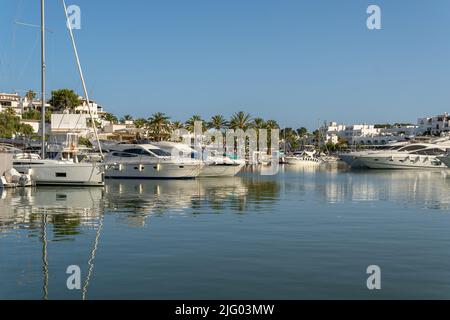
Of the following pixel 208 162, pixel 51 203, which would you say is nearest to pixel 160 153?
pixel 208 162

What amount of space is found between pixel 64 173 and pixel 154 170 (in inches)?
501

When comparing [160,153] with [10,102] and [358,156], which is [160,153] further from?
[10,102]

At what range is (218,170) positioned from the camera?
175ft

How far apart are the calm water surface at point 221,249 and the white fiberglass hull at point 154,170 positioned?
21.3 metres

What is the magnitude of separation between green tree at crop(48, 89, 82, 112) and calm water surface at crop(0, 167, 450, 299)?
92.3m

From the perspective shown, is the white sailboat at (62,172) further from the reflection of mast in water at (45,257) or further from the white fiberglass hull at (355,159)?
the white fiberglass hull at (355,159)

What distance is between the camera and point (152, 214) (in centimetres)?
2372

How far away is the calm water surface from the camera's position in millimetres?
11148

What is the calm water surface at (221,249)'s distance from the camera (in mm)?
11148

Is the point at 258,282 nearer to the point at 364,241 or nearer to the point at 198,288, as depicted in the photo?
the point at 198,288

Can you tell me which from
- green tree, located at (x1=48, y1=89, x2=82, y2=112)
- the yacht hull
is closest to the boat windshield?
the yacht hull

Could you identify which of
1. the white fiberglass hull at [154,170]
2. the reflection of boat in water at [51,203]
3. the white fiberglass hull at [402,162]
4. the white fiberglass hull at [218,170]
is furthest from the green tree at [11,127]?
the white fiberglass hull at [402,162]

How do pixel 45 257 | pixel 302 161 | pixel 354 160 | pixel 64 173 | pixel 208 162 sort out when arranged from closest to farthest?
pixel 45 257, pixel 64 173, pixel 208 162, pixel 354 160, pixel 302 161
